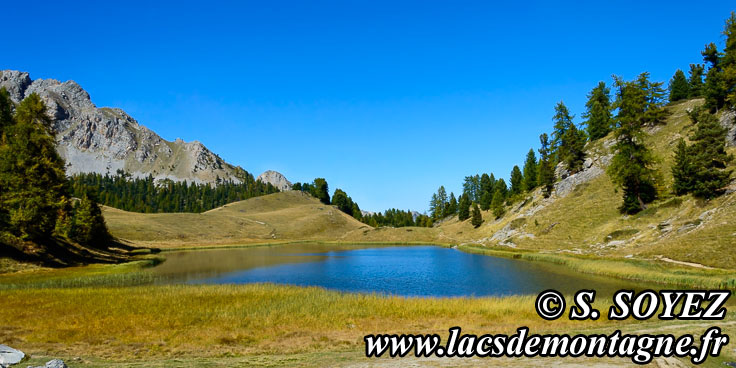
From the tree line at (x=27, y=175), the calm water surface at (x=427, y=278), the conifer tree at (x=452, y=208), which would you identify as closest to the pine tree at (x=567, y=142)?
the calm water surface at (x=427, y=278)

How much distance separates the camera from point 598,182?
93.9 m

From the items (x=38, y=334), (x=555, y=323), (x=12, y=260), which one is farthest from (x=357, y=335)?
(x=12, y=260)

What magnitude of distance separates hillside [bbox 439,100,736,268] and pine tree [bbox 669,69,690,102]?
77.5 ft

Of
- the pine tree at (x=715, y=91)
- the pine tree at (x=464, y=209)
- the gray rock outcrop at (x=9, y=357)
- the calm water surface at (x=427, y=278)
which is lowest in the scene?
the calm water surface at (x=427, y=278)

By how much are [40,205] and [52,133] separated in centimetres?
1389

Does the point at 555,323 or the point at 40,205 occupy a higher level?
the point at 40,205

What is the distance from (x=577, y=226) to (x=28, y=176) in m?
89.7

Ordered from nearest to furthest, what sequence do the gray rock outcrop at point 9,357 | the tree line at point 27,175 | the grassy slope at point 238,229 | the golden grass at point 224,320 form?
the gray rock outcrop at point 9,357 → the golden grass at point 224,320 → the tree line at point 27,175 → the grassy slope at point 238,229

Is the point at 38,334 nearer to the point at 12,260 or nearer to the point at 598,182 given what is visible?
the point at 12,260

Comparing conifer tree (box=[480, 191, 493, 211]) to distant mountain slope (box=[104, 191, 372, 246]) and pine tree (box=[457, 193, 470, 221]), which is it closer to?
pine tree (box=[457, 193, 470, 221])

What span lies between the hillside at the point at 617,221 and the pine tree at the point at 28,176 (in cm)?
7818

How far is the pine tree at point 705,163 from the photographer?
57.2 meters

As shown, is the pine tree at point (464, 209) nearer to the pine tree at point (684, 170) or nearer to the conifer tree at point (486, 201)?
the conifer tree at point (486, 201)

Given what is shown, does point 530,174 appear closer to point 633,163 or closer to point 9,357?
point 633,163
